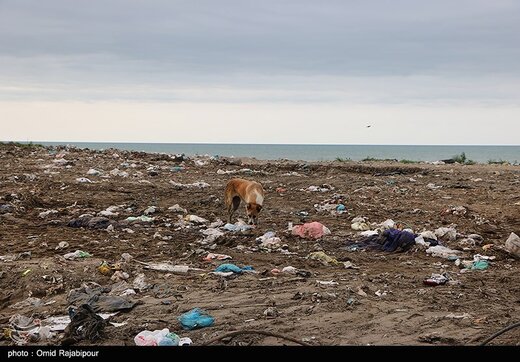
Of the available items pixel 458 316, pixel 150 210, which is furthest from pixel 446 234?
pixel 150 210

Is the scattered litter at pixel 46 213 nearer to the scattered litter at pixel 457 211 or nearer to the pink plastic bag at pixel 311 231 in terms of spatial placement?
the pink plastic bag at pixel 311 231

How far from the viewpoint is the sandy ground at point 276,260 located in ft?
13.6

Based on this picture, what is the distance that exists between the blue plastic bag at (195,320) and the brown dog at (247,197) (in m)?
3.66

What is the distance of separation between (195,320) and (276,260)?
2086 millimetres

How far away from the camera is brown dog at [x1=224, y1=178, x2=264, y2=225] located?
796 centimetres

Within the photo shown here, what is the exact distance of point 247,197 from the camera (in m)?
8.02

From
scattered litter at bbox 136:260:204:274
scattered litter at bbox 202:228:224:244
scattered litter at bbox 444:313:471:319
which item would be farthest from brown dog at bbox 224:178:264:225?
scattered litter at bbox 444:313:471:319

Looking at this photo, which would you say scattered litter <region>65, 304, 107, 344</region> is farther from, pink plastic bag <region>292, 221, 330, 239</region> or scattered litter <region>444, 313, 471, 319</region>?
pink plastic bag <region>292, 221, 330, 239</region>

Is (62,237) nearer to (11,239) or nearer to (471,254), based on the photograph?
(11,239)

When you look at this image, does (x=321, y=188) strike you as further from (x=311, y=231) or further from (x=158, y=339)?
(x=158, y=339)

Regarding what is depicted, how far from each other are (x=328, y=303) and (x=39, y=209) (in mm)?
5758

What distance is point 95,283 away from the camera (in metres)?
5.28

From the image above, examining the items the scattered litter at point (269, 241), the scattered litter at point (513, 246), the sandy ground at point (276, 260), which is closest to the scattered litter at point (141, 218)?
the sandy ground at point (276, 260)
